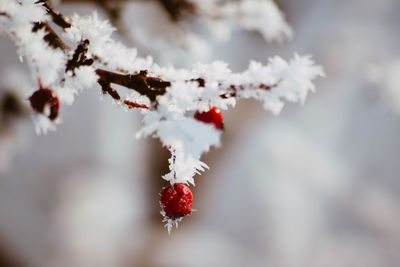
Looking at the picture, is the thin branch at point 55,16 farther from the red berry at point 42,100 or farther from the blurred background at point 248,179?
the blurred background at point 248,179

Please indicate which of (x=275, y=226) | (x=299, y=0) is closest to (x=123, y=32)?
(x=299, y=0)

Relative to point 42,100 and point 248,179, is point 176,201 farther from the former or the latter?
point 248,179

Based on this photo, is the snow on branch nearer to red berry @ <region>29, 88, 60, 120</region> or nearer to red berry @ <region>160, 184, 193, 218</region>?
red berry @ <region>29, 88, 60, 120</region>

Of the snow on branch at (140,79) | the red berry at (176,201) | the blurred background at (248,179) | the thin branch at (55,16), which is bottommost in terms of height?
the red berry at (176,201)

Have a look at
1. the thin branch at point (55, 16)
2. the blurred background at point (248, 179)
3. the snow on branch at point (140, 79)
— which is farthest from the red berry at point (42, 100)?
the blurred background at point (248, 179)

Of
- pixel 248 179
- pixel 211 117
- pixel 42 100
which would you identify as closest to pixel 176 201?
pixel 211 117

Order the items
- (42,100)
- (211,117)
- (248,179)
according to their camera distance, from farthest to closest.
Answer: (248,179) → (211,117) → (42,100)
